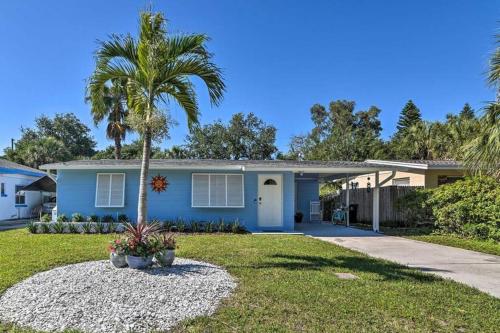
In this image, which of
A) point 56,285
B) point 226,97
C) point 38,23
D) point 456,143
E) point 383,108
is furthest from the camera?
point 383,108

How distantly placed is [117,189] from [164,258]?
30.2 feet

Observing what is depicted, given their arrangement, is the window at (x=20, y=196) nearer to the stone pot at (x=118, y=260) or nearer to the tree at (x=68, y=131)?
the stone pot at (x=118, y=260)

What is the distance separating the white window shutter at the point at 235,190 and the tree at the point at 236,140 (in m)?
21.2

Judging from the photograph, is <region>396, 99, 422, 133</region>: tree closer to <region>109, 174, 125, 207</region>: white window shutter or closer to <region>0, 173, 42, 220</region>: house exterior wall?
<region>109, 174, 125, 207</region>: white window shutter

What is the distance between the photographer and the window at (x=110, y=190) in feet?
48.5

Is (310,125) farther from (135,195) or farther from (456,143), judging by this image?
(135,195)

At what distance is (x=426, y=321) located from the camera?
4.51 metres

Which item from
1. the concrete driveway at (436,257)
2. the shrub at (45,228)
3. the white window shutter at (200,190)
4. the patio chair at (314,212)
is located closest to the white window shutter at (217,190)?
the white window shutter at (200,190)

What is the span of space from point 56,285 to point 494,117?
9.65 metres

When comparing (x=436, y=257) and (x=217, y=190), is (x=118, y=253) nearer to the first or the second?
(x=436, y=257)

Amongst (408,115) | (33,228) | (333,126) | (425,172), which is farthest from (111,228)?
(408,115)

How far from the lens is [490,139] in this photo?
856 centimetres

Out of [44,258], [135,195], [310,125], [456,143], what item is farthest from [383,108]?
[44,258]

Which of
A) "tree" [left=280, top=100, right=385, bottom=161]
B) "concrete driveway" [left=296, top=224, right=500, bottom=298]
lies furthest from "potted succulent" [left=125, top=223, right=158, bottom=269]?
"tree" [left=280, top=100, right=385, bottom=161]
